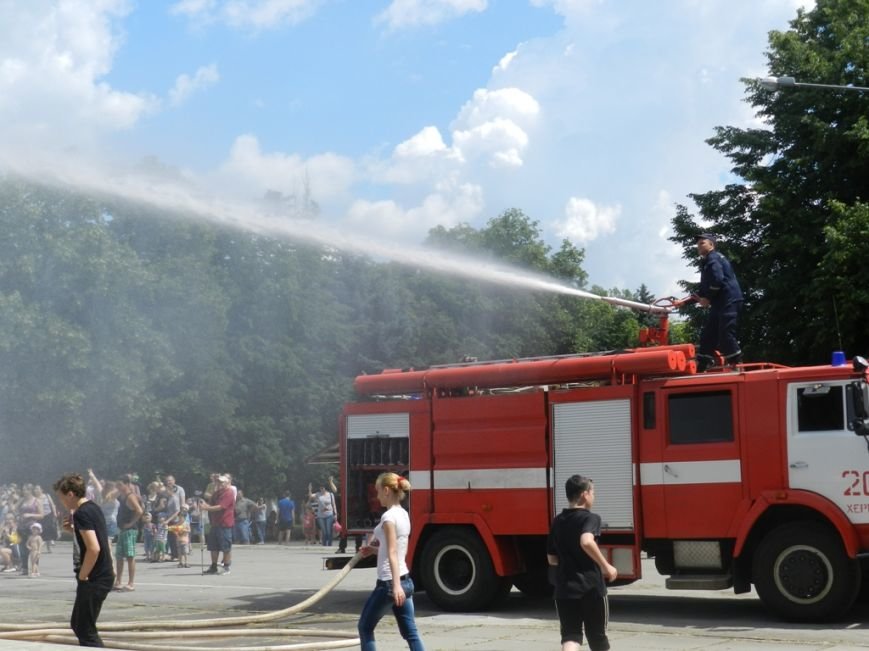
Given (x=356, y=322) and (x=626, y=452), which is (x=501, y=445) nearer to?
(x=626, y=452)

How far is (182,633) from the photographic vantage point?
12023 mm

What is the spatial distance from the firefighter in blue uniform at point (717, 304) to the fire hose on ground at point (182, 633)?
16.4ft

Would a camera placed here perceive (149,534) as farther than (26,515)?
Yes

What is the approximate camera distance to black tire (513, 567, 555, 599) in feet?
50.9

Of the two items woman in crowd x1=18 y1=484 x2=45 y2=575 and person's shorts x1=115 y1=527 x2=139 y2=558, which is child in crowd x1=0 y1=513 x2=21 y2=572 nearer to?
woman in crowd x1=18 y1=484 x2=45 y2=575

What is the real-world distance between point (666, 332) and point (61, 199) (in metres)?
28.7

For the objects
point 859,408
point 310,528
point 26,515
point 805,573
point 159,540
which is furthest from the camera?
point 310,528

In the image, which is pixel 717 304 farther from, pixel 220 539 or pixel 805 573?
pixel 220 539

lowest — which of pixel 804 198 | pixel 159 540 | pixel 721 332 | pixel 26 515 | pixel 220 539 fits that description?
pixel 159 540

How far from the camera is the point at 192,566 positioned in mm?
25266

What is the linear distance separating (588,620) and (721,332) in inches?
258

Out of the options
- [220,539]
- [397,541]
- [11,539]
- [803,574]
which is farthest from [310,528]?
[397,541]

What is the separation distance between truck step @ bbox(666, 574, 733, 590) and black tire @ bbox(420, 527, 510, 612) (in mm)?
2171

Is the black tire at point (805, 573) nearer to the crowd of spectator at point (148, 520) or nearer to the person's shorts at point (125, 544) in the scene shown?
the crowd of spectator at point (148, 520)
